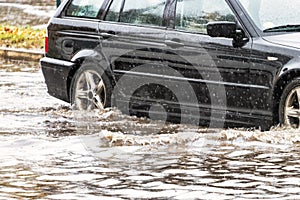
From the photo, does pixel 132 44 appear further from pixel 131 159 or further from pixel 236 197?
pixel 236 197

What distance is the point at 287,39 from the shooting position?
982cm

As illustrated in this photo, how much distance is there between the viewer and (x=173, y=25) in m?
10.7

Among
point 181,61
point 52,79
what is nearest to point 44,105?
point 52,79

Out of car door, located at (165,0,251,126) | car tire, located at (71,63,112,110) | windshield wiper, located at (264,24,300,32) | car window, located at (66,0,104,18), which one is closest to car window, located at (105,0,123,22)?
car window, located at (66,0,104,18)

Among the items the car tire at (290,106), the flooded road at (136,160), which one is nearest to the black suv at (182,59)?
the car tire at (290,106)

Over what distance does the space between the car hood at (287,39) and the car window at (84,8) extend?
2411 mm

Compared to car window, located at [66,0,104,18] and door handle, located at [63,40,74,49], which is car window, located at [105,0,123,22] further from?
door handle, located at [63,40,74,49]

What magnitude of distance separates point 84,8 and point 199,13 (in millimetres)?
1815

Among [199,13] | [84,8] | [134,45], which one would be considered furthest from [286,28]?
[84,8]

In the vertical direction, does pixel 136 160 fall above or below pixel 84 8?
below

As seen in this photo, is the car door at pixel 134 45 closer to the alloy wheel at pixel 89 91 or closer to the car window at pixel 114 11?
the car window at pixel 114 11

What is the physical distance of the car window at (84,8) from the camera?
11.6 meters

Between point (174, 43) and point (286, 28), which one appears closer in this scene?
point (286, 28)

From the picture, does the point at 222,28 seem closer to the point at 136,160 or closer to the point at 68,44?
the point at 136,160
